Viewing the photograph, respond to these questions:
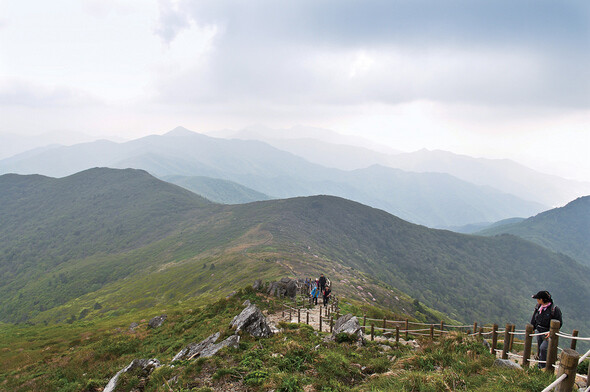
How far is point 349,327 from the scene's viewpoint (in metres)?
20.9

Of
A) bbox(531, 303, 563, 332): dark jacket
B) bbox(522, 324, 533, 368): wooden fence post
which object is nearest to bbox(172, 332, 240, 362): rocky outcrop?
bbox(522, 324, 533, 368): wooden fence post

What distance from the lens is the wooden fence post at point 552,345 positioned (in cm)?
1014

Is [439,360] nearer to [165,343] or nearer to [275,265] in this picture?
[165,343]

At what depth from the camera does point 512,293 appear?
196500 mm

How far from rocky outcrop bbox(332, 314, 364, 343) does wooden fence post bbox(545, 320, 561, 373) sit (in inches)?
416

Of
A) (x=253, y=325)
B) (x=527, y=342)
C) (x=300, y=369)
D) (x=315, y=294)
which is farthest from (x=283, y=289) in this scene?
(x=527, y=342)

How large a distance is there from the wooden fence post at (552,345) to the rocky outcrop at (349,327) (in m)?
10.6

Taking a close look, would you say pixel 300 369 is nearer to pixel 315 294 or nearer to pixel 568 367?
pixel 568 367

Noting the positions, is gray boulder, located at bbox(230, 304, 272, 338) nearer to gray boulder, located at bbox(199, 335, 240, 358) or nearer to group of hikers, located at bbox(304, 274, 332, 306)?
gray boulder, located at bbox(199, 335, 240, 358)

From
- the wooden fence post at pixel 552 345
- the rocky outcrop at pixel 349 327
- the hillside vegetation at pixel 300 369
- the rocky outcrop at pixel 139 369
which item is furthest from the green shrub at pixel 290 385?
the rocky outcrop at pixel 139 369

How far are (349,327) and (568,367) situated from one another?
14308 mm

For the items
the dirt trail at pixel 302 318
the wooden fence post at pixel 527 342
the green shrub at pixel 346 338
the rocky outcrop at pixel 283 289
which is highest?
the wooden fence post at pixel 527 342

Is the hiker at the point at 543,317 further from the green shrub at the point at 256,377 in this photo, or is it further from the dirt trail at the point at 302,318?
the dirt trail at the point at 302,318

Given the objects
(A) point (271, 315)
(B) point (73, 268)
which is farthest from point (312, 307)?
(B) point (73, 268)
